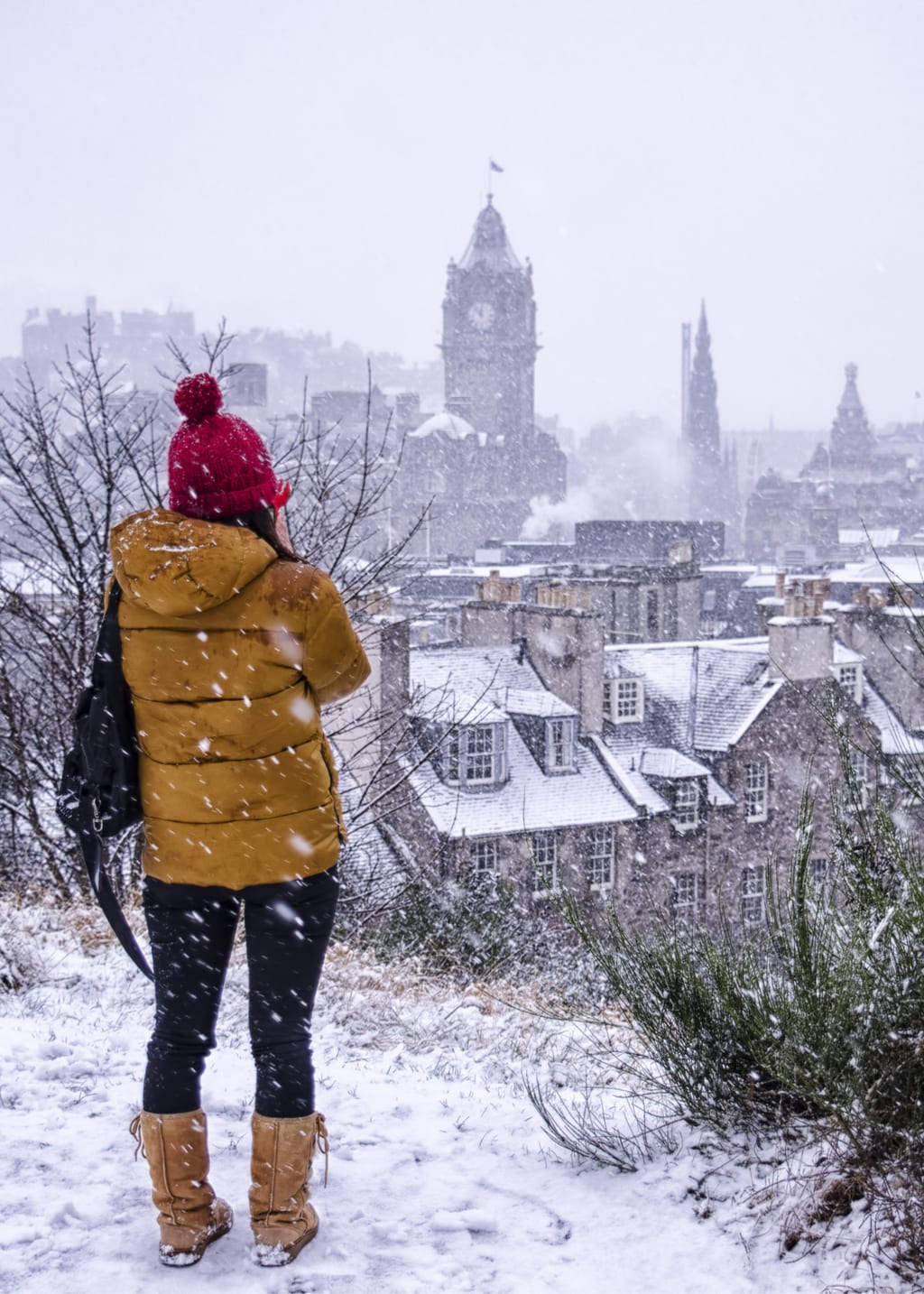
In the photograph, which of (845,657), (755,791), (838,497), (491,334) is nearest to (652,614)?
(845,657)

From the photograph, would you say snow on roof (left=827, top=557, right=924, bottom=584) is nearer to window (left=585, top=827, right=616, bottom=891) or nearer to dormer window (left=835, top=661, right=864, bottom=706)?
dormer window (left=835, top=661, right=864, bottom=706)

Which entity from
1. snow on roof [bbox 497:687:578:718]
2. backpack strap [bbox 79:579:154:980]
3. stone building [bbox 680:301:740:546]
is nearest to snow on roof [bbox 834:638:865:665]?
snow on roof [bbox 497:687:578:718]

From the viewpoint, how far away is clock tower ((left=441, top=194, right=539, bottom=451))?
10194 centimetres

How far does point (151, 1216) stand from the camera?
3092 millimetres

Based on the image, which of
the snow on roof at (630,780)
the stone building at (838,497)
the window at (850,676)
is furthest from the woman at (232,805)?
the stone building at (838,497)

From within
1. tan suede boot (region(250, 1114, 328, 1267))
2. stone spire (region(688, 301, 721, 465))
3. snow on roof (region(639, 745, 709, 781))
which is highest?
stone spire (region(688, 301, 721, 465))

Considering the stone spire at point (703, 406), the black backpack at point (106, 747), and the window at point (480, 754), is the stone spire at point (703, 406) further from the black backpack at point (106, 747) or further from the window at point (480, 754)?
the black backpack at point (106, 747)

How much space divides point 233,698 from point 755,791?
18.6m

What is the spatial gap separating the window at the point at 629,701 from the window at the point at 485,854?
15.1ft

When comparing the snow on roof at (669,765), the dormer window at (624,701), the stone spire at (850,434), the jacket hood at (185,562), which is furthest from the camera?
the stone spire at (850,434)

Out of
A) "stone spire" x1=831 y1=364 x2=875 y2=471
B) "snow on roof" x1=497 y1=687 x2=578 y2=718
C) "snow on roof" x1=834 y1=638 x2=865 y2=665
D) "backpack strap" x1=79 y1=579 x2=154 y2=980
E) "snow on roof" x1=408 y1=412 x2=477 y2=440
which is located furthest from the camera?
"stone spire" x1=831 y1=364 x2=875 y2=471

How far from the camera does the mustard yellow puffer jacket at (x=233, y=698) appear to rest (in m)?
2.80

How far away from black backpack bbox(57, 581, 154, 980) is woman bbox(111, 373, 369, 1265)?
36 mm

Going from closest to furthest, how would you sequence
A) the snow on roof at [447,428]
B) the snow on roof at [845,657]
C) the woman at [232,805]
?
the woman at [232,805] → the snow on roof at [845,657] → the snow on roof at [447,428]
